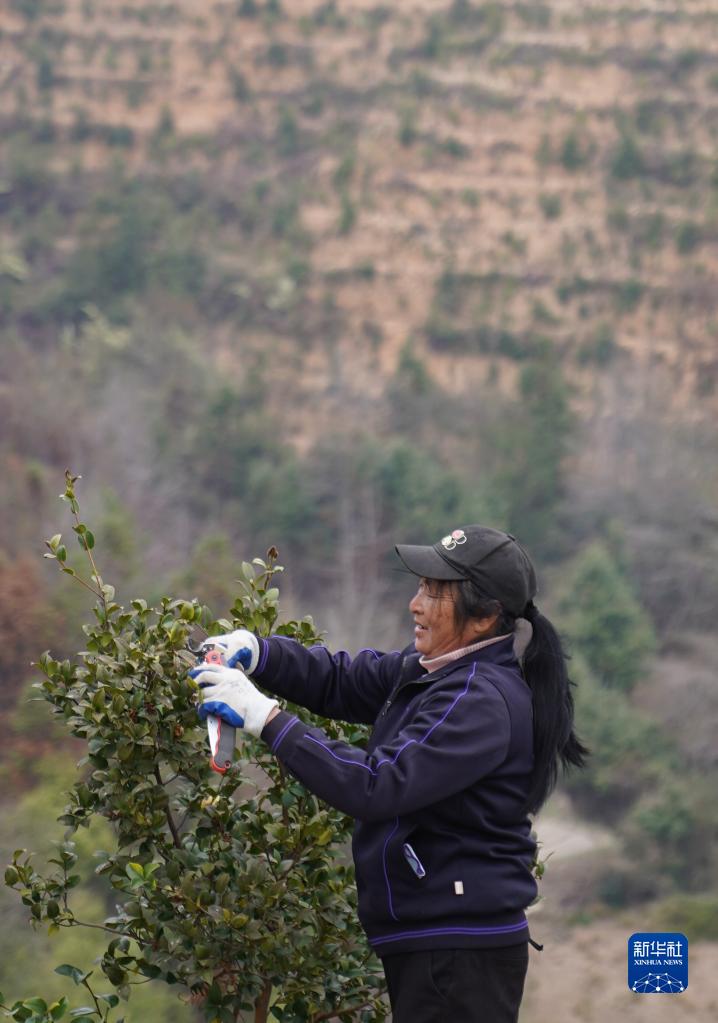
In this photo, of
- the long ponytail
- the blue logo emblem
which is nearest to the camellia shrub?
the long ponytail

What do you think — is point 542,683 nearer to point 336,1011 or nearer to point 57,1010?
point 336,1011

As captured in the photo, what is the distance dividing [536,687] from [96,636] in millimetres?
922

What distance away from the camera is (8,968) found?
13227mm

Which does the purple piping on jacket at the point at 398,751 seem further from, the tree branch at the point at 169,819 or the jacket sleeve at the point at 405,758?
the tree branch at the point at 169,819

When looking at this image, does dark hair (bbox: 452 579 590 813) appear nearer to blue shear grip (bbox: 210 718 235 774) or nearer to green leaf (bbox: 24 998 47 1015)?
blue shear grip (bbox: 210 718 235 774)

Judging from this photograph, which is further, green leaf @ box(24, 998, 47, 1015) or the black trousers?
green leaf @ box(24, 998, 47, 1015)

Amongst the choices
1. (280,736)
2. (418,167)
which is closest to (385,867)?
(280,736)

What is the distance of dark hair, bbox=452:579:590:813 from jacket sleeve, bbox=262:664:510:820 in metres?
0.16

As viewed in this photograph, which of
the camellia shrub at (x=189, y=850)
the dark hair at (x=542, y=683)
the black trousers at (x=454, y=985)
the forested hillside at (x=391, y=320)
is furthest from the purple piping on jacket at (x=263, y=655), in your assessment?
the forested hillside at (x=391, y=320)

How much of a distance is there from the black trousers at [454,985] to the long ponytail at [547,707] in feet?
1.05

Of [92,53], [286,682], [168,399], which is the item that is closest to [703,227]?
[168,399]

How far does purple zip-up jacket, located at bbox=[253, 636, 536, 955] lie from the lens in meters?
2.61

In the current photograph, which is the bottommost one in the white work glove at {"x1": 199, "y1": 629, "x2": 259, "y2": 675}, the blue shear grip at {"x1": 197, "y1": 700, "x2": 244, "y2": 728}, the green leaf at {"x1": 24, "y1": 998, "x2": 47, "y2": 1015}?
the green leaf at {"x1": 24, "y1": 998, "x2": 47, "y2": 1015}

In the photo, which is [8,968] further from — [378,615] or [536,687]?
[378,615]
